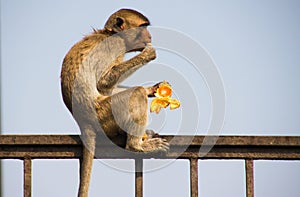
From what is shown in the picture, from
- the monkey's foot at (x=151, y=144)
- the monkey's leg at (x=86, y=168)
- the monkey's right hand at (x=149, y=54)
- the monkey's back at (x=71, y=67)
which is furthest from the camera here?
the monkey's right hand at (x=149, y=54)

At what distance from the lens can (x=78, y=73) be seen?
482 cm

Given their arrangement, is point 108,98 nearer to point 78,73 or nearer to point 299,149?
point 78,73

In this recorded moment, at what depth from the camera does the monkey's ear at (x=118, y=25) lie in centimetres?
556

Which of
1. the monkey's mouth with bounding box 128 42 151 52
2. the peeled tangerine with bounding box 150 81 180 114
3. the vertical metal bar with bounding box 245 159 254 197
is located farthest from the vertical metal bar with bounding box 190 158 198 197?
the monkey's mouth with bounding box 128 42 151 52

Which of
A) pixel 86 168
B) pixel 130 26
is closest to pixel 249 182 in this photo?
pixel 86 168

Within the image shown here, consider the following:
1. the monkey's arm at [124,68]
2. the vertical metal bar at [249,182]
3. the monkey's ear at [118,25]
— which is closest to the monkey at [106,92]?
the monkey's arm at [124,68]

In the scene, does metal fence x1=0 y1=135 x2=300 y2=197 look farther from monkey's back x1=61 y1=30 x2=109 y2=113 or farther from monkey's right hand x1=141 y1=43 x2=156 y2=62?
monkey's right hand x1=141 y1=43 x2=156 y2=62

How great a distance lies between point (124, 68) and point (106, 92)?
0.27 meters

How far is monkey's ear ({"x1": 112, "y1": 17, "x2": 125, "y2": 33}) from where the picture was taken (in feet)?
18.2

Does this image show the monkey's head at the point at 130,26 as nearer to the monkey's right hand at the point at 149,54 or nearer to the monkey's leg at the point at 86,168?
the monkey's right hand at the point at 149,54

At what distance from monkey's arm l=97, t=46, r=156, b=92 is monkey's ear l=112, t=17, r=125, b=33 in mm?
584

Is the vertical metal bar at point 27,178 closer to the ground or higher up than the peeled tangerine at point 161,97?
closer to the ground

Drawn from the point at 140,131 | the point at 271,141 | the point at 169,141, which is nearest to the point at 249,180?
the point at 271,141

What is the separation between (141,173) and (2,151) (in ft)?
2.47
